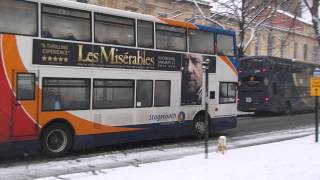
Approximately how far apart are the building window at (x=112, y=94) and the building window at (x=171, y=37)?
5.53ft

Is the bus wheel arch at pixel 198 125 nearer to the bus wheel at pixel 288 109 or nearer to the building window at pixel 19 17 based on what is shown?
the building window at pixel 19 17

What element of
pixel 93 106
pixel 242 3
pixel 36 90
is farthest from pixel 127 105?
pixel 242 3

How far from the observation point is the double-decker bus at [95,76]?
12297 mm

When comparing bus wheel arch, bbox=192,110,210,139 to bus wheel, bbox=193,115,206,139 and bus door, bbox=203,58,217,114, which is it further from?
bus door, bbox=203,58,217,114

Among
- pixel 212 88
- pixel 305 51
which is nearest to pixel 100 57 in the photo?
pixel 212 88

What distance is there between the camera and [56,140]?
13367 millimetres

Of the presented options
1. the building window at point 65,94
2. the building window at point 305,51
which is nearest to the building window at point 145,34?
the building window at point 65,94

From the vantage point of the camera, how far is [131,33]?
1499cm

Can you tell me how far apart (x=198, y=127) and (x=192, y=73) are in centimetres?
177

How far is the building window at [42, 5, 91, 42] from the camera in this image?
12.9 metres

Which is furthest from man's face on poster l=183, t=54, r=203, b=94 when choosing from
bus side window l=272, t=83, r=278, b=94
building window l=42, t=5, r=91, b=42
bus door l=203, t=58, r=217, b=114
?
bus side window l=272, t=83, r=278, b=94

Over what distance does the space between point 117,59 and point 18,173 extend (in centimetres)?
449

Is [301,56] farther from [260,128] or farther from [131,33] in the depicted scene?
[131,33]

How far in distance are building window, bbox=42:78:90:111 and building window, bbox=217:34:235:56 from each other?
5.90 metres
